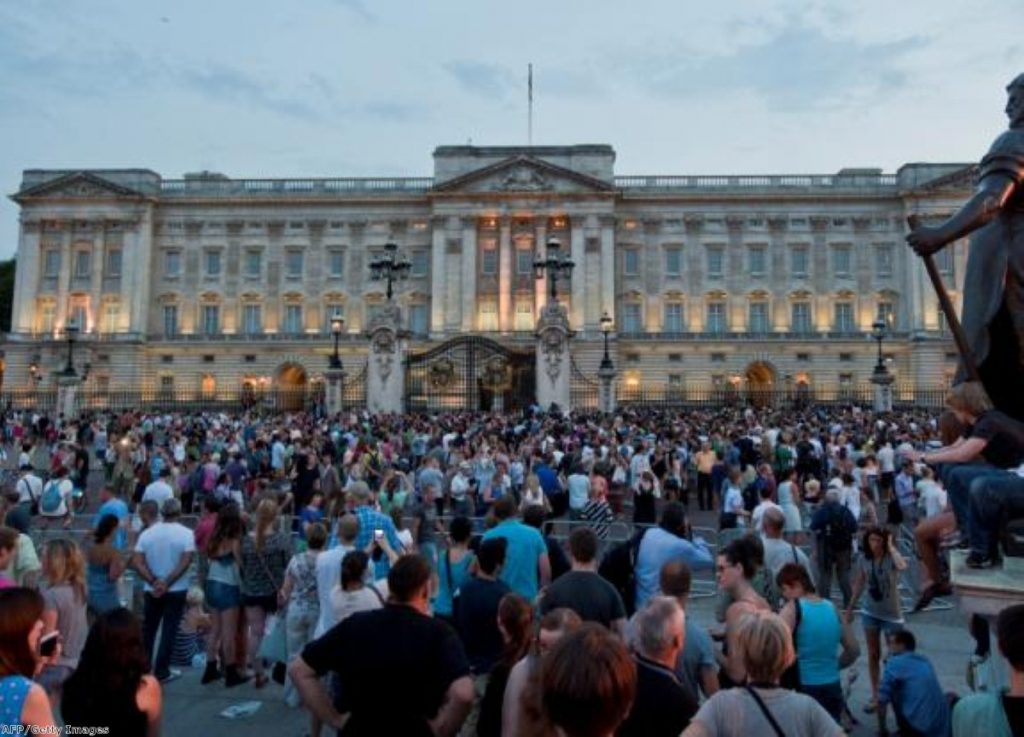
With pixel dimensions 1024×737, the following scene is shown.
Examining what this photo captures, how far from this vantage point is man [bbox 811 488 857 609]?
1040 cm

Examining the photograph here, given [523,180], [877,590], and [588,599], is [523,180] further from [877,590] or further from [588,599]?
[588,599]

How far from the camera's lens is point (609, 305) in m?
58.5

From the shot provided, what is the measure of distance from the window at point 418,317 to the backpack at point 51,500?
1848 inches

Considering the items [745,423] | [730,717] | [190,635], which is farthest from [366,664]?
[745,423]

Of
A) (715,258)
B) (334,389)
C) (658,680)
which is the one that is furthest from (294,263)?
(658,680)

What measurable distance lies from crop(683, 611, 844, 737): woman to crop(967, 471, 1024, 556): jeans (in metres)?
1.64

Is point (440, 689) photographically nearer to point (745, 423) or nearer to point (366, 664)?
point (366, 664)

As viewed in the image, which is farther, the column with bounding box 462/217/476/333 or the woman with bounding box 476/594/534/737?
the column with bounding box 462/217/476/333

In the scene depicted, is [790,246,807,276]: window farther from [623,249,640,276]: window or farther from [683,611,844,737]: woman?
[683,611,844,737]: woman

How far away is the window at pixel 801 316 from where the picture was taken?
59.5 metres

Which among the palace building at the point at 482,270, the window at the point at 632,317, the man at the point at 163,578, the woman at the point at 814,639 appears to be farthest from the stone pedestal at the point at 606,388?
the woman at the point at 814,639

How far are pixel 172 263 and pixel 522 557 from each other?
60.7 m

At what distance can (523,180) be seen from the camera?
5878cm

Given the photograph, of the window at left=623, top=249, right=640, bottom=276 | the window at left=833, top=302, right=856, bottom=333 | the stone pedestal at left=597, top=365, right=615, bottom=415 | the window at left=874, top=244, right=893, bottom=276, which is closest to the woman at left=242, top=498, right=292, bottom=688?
the stone pedestal at left=597, top=365, right=615, bottom=415
